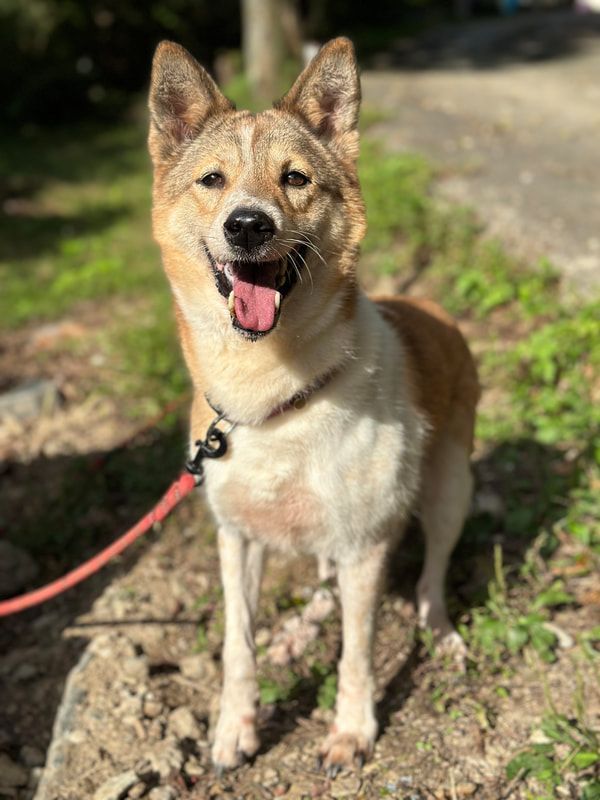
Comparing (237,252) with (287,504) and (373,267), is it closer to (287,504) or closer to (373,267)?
(287,504)

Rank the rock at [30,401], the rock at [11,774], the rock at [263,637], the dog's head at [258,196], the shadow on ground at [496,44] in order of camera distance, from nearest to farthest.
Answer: the dog's head at [258,196] < the rock at [11,774] < the rock at [263,637] < the rock at [30,401] < the shadow on ground at [496,44]

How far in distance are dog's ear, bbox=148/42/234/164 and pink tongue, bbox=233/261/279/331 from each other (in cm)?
71

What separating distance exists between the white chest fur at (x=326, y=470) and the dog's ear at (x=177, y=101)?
3.27ft

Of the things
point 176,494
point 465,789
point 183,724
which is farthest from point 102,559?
point 465,789

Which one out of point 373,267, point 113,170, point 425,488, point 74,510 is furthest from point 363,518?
point 113,170

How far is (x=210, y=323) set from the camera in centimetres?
281

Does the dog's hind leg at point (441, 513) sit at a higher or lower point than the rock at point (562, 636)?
higher

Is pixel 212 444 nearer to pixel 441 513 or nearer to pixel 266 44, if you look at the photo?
pixel 441 513

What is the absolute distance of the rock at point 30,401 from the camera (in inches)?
219

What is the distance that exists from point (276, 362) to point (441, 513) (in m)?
1.13

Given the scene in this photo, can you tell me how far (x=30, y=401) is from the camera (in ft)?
18.5

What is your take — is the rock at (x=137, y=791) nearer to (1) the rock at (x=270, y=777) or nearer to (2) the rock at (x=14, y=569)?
(1) the rock at (x=270, y=777)

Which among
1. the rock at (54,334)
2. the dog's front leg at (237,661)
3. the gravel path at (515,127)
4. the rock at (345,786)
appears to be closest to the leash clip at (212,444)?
the dog's front leg at (237,661)

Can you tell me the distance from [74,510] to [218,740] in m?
2.01
